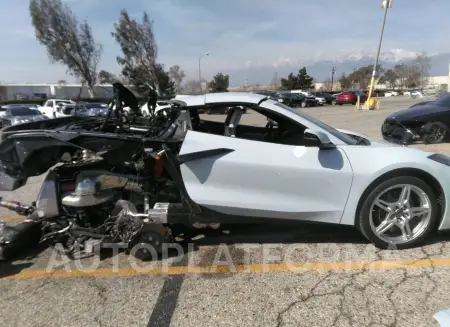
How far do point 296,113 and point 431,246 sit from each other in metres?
1.95

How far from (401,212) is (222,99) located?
7.04ft

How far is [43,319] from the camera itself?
8.99 ft

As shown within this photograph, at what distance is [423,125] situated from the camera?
937cm

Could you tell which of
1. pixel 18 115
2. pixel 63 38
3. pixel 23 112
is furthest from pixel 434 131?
pixel 63 38

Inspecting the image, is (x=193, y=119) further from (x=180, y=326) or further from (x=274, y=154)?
(x=180, y=326)

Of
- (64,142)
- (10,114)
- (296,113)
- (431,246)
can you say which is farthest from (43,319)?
(10,114)

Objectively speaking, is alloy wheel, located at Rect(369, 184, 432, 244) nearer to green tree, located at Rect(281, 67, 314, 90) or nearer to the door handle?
the door handle

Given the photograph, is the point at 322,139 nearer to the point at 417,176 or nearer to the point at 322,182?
the point at 322,182

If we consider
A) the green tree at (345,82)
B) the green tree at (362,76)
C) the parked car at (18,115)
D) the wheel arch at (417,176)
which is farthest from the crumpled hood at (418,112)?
the green tree at (345,82)

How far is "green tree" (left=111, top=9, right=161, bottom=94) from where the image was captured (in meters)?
51.6

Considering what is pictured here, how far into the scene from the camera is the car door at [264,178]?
137 inches

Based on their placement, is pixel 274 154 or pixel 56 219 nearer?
pixel 274 154

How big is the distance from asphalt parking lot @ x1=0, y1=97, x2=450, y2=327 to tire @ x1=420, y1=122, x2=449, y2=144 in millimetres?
6264

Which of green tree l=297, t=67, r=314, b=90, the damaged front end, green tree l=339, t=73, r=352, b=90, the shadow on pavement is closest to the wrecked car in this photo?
the shadow on pavement
